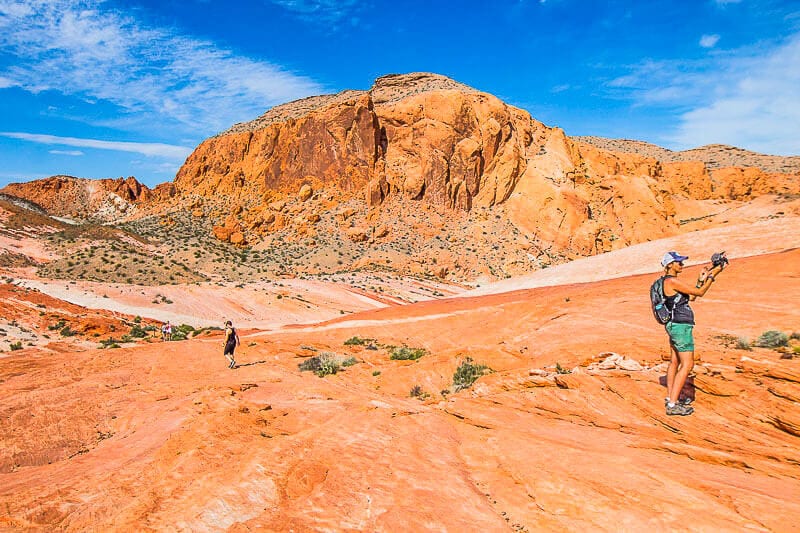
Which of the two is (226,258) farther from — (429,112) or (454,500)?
(454,500)

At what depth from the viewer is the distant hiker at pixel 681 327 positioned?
5.10 metres

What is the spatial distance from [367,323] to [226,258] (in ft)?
109

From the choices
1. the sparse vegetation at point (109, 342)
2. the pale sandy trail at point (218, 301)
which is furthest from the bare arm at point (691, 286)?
the pale sandy trail at point (218, 301)

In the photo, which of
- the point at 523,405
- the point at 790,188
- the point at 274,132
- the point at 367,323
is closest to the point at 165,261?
the point at 274,132

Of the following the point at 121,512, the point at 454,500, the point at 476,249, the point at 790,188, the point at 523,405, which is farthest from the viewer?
the point at 790,188

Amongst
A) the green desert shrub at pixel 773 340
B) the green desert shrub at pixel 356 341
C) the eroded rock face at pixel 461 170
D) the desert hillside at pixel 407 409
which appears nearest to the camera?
the desert hillside at pixel 407 409

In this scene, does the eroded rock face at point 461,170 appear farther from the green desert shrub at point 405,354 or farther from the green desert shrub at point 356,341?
the green desert shrub at point 405,354

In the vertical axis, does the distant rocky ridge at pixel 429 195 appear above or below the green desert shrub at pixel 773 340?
above

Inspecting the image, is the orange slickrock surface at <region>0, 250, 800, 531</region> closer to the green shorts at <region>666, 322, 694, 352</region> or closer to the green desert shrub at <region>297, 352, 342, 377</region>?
the green shorts at <region>666, 322, 694, 352</region>

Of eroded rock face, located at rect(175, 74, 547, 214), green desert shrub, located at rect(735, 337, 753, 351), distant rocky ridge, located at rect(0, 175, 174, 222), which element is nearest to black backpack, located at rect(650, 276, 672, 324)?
green desert shrub, located at rect(735, 337, 753, 351)

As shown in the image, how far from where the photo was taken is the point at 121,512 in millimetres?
3328

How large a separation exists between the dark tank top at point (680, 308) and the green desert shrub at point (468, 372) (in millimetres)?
4232

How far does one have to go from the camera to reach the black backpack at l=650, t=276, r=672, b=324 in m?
5.48

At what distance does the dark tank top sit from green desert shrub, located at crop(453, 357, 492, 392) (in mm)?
4232
